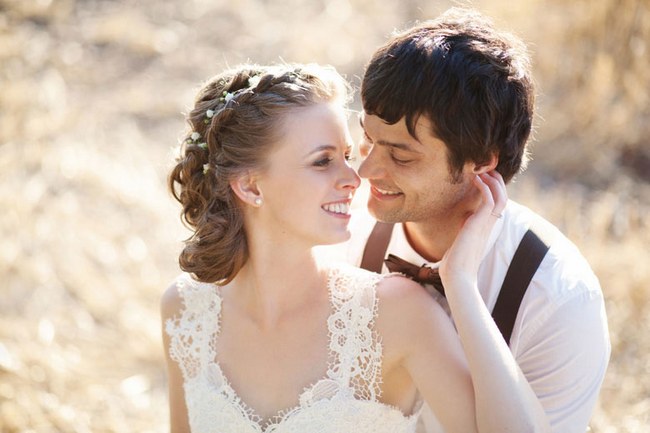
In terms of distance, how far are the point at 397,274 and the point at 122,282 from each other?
361cm

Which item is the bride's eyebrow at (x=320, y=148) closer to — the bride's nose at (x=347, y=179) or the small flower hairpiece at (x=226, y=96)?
the bride's nose at (x=347, y=179)

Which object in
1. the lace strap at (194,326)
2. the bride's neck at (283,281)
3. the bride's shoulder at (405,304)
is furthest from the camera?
the lace strap at (194,326)

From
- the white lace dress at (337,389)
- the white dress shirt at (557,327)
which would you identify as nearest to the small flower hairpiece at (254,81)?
the white lace dress at (337,389)

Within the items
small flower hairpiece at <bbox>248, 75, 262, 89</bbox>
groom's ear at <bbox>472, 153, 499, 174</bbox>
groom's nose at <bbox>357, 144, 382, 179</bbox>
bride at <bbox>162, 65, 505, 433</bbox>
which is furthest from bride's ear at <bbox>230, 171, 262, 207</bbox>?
groom's ear at <bbox>472, 153, 499, 174</bbox>

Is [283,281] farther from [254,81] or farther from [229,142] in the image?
[254,81]

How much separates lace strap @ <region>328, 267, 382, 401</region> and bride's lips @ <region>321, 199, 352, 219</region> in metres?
0.32

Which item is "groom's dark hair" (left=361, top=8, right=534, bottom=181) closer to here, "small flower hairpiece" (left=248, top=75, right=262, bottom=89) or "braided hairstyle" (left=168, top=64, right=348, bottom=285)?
"braided hairstyle" (left=168, top=64, right=348, bottom=285)

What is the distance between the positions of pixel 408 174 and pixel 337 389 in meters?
0.95

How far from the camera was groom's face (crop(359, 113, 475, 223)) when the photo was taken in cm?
339

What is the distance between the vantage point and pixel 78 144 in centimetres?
815

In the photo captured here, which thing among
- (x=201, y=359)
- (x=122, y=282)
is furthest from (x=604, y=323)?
(x=122, y=282)

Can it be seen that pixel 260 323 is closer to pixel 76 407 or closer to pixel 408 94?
pixel 408 94

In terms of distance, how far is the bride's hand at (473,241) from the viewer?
3.05 m

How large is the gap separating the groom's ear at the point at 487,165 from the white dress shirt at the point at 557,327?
230 mm
